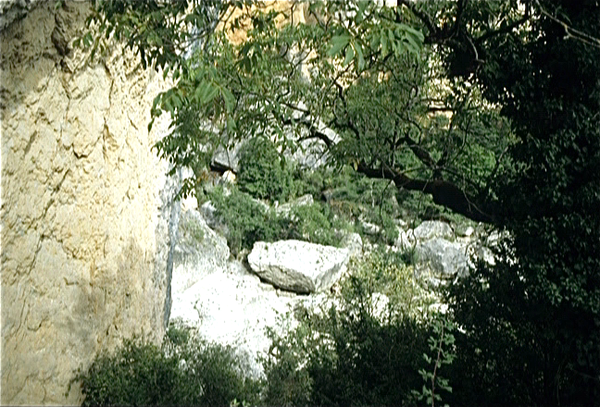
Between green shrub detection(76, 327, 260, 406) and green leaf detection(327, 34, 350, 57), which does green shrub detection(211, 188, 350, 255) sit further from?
green leaf detection(327, 34, 350, 57)

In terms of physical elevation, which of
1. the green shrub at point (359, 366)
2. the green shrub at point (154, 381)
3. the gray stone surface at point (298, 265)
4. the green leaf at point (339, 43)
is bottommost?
the green shrub at point (154, 381)

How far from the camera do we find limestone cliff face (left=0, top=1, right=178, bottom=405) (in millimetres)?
4223

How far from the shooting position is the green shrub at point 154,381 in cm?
501

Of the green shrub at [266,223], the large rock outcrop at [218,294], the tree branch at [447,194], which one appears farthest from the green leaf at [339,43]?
the green shrub at [266,223]

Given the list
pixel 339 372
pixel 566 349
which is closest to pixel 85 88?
pixel 339 372

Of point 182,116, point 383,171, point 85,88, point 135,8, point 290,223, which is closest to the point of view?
point 135,8

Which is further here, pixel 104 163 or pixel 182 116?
pixel 104 163

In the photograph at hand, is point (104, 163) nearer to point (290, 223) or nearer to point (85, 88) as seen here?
point (85, 88)

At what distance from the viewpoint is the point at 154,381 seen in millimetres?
5250

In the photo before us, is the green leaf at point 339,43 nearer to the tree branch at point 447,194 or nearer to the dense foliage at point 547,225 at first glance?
the dense foliage at point 547,225

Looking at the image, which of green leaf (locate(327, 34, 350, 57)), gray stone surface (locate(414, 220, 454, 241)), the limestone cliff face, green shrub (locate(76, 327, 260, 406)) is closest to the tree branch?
the limestone cliff face

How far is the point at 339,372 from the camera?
5844mm

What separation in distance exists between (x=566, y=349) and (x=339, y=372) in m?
1.92

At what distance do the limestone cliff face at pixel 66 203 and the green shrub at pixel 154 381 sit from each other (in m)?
0.13
